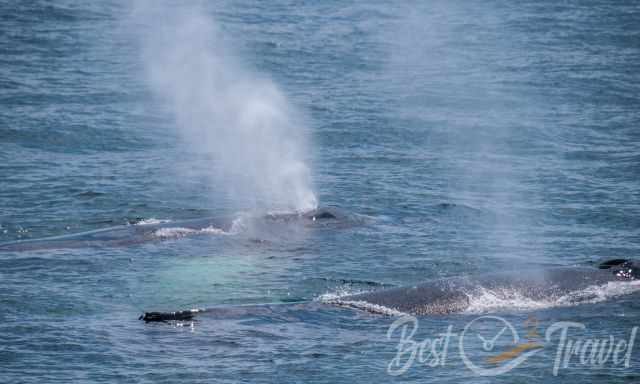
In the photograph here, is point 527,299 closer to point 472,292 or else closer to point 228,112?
point 472,292

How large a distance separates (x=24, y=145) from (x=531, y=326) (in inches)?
758

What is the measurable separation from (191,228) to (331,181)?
6750 millimetres

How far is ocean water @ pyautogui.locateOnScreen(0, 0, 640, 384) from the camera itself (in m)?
15.9

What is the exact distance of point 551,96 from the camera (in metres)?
39.2

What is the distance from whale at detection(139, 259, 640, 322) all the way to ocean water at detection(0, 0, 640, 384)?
28 centimetres

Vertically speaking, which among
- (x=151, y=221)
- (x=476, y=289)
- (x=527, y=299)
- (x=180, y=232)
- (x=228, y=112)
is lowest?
(x=228, y=112)

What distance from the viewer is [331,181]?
96.1ft

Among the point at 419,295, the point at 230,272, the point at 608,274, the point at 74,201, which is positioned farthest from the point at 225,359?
the point at 74,201

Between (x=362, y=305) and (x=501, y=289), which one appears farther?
(x=501, y=289)

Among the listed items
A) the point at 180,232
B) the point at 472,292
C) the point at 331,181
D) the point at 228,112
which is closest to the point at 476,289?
the point at 472,292

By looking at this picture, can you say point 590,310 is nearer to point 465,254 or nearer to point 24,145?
point 465,254

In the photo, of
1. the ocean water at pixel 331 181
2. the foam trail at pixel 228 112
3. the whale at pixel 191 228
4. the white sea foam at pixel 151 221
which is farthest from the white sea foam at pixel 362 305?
the foam trail at pixel 228 112

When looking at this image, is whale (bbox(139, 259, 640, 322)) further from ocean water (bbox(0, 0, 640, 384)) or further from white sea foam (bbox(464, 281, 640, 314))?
ocean water (bbox(0, 0, 640, 384))

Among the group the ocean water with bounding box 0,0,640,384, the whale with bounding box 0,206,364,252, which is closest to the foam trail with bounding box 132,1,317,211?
the ocean water with bounding box 0,0,640,384
